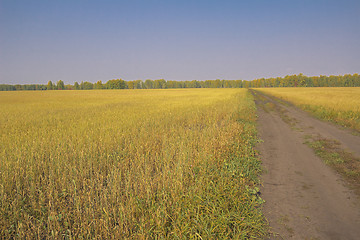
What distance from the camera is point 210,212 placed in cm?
342

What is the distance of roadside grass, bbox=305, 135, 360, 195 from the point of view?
5011mm

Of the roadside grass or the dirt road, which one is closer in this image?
the dirt road

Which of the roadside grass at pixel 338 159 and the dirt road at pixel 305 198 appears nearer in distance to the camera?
the dirt road at pixel 305 198

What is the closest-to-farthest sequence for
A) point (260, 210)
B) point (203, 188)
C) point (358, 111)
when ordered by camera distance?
point (260, 210) < point (203, 188) < point (358, 111)

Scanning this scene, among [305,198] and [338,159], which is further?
[338,159]

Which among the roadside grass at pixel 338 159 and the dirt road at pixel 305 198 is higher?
the roadside grass at pixel 338 159

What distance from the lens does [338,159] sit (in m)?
6.23

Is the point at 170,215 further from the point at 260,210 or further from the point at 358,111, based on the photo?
the point at 358,111

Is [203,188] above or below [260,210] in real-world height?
above

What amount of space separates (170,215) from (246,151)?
414 centimetres

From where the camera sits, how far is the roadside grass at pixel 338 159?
16.4 feet

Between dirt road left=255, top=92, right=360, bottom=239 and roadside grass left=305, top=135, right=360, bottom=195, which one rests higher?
roadside grass left=305, top=135, right=360, bottom=195

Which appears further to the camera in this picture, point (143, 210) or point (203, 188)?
point (203, 188)

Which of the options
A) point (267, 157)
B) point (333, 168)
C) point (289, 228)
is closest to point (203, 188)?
point (289, 228)
